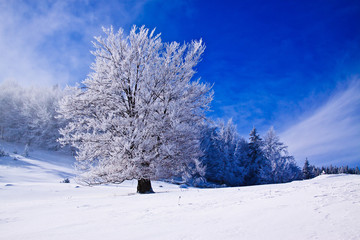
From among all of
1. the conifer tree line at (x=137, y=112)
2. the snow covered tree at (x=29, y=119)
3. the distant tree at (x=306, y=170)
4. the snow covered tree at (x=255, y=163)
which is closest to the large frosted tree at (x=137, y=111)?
the conifer tree line at (x=137, y=112)

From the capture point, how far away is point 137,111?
28.6 feet

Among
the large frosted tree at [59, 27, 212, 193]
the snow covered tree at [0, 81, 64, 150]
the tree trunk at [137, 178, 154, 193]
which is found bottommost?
the tree trunk at [137, 178, 154, 193]

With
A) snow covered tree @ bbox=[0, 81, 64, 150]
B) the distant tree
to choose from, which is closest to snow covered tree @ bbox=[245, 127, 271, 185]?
the distant tree

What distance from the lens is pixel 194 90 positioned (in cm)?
980

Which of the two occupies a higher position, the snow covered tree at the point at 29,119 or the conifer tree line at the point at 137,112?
the snow covered tree at the point at 29,119

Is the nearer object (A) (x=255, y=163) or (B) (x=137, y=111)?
(B) (x=137, y=111)

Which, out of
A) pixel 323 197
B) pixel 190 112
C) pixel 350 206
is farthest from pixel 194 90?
pixel 350 206

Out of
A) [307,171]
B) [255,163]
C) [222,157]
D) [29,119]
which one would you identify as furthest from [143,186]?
[307,171]

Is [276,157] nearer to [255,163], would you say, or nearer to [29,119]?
[255,163]

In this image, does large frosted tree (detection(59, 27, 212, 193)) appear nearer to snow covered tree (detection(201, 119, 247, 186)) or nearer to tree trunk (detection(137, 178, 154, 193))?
tree trunk (detection(137, 178, 154, 193))

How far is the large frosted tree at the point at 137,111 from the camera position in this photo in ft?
26.9

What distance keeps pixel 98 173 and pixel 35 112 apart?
44.4 meters

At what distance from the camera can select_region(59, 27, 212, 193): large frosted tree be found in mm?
8208

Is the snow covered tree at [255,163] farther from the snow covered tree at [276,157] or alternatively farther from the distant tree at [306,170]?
the distant tree at [306,170]
